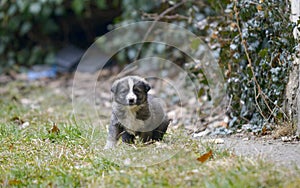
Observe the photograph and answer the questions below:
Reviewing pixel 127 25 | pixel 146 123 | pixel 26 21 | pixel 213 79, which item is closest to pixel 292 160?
pixel 146 123

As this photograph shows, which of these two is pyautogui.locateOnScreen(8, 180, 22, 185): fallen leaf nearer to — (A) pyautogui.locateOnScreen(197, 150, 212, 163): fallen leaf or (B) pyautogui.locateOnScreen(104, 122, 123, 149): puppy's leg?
(B) pyautogui.locateOnScreen(104, 122, 123, 149): puppy's leg

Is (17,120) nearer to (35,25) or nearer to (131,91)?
(131,91)

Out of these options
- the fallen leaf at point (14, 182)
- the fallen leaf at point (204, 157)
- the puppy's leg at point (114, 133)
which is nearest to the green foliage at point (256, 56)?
the fallen leaf at point (204, 157)

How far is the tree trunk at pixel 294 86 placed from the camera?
5109mm

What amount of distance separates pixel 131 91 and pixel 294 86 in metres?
1.50

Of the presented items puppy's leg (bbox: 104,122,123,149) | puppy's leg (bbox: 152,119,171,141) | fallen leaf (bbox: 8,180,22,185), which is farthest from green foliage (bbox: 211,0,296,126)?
fallen leaf (bbox: 8,180,22,185)

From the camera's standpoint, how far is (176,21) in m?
8.32

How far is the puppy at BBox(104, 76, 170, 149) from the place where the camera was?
4961 millimetres

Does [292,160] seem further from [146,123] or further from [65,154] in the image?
→ [65,154]

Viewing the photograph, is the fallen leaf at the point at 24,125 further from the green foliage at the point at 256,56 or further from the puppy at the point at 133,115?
the green foliage at the point at 256,56

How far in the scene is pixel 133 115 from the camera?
502 cm

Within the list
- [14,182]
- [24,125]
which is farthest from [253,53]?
[14,182]

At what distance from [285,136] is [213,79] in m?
1.77

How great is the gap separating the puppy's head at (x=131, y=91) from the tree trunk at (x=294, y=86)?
134cm
